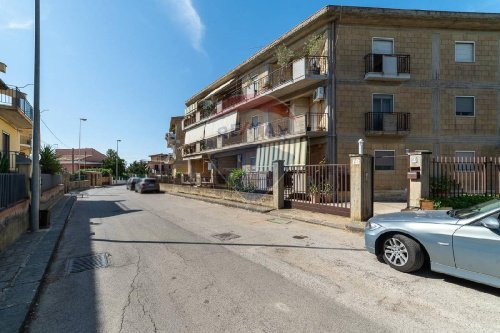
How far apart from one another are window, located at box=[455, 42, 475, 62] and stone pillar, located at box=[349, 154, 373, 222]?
12.5 metres

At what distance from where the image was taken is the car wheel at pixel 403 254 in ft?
16.0

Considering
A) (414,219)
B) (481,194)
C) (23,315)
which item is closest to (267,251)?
(414,219)

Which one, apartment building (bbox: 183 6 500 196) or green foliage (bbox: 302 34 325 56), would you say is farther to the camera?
green foliage (bbox: 302 34 325 56)

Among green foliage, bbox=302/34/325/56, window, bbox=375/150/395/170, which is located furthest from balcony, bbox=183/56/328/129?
window, bbox=375/150/395/170

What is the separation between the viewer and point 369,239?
560 centimetres

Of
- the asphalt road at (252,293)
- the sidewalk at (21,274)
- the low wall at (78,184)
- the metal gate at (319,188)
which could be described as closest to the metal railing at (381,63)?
the metal gate at (319,188)

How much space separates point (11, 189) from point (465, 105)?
68.6ft

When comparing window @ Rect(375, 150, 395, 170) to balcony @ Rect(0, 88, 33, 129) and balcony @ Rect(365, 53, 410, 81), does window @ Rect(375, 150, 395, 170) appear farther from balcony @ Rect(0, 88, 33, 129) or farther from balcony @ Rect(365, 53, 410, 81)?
balcony @ Rect(0, 88, 33, 129)

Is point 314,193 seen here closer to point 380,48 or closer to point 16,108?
point 380,48

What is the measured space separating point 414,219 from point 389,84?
14.0 metres

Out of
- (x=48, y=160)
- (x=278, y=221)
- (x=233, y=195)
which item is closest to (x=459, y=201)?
(x=278, y=221)

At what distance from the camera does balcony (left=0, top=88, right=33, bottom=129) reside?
15148 millimetres

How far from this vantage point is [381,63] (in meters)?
16.8

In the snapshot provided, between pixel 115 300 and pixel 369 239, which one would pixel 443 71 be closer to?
pixel 369 239
